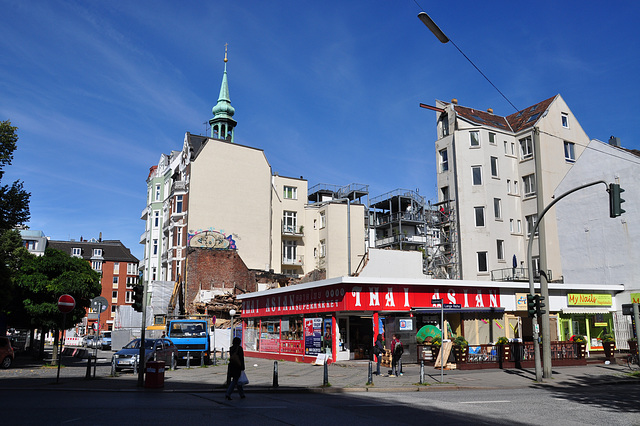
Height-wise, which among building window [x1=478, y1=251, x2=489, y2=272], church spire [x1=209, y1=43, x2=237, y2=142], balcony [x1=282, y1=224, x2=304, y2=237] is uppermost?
church spire [x1=209, y1=43, x2=237, y2=142]

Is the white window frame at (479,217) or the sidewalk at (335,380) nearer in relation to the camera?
the sidewalk at (335,380)

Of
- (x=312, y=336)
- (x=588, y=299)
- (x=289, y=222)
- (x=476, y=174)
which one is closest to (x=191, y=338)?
(x=312, y=336)

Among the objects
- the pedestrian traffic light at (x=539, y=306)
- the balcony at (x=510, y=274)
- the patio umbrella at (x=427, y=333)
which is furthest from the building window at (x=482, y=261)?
the pedestrian traffic light at (x=539, y=306)

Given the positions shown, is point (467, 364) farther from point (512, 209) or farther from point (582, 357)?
point (512, 209)

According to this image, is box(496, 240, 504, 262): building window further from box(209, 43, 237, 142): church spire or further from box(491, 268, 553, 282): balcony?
box(209, 43, 237, 142): church spire

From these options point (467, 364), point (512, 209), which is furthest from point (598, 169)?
point (467, 364)

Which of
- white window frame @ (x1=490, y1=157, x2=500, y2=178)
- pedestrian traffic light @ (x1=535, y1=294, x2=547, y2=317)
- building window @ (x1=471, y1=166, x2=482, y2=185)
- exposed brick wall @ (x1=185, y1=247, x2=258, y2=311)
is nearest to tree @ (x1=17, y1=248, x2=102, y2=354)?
exposed brick wall @ (x1=185, y1=247, x2=258, y2=311)

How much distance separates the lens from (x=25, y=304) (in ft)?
94.2

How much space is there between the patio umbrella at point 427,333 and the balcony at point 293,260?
117 feet

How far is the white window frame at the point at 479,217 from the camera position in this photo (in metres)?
44.6

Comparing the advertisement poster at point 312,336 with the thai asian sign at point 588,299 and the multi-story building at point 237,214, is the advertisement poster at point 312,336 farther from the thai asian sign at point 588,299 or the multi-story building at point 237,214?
the multi-story building at point 237,214

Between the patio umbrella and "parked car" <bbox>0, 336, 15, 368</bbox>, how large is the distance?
786 inches

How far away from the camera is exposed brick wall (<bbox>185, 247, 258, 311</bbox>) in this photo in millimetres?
48750

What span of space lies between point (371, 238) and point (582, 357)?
42.3 m
